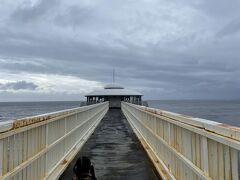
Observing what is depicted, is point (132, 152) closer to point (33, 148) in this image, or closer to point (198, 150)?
point (33, 148)

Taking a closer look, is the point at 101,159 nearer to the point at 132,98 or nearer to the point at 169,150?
the point at 169,150

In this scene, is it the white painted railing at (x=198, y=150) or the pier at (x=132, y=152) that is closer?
the white painted railing at (x=198, y=150)

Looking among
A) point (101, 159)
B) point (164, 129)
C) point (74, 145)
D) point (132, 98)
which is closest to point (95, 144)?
point (74, 145)

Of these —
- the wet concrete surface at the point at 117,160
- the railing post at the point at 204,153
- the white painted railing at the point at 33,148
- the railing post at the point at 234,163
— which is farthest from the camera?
the wet concrete surface at the point at 117,160

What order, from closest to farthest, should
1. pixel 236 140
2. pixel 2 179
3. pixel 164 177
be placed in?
pixel 236 140 < pixel 2 179 < pixel 164 177

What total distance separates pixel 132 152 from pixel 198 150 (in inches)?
239

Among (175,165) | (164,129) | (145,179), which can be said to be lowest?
(145,179)

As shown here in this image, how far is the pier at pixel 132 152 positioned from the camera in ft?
12.3

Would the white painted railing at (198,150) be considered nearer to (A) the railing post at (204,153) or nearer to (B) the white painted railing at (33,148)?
(A) the railing post at (204,153)

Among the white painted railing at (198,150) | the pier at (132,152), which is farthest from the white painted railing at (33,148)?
the white painted railing at (198,150)

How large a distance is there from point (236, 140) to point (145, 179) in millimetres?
4432

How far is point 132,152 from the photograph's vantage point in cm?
1066

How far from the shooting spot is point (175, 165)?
6547 millimetres

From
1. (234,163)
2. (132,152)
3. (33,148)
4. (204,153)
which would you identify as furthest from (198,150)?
(132,152)
